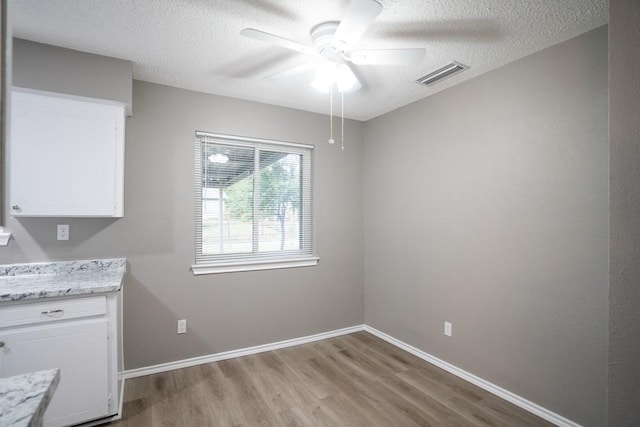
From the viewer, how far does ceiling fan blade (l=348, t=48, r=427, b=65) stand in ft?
5.73

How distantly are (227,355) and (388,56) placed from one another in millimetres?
2840

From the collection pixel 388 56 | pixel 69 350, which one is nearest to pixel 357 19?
pixel 388 56

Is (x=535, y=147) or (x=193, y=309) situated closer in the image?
(x=535, y=147)

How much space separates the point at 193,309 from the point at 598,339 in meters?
2.99

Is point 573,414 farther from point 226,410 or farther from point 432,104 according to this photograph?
point 432,104

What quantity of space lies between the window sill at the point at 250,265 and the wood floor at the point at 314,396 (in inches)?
33.1

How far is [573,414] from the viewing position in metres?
1.98

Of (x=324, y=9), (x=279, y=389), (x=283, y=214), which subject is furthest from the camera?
(x=283, y=214)

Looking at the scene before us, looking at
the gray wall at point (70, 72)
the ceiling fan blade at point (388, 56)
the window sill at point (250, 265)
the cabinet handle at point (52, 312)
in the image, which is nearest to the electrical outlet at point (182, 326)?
the window sill at point (250, 265)

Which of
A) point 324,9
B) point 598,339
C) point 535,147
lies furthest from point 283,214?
point 598,339

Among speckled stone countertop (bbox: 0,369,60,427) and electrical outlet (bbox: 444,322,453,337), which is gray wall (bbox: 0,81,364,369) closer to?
electrical outlet (bbox: 444,322,453,337)

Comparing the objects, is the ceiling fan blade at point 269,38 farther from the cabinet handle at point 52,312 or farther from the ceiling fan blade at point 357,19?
the cabinet handle at point 52,312

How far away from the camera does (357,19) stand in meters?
1.49

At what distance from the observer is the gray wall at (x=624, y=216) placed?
3.86 feet
